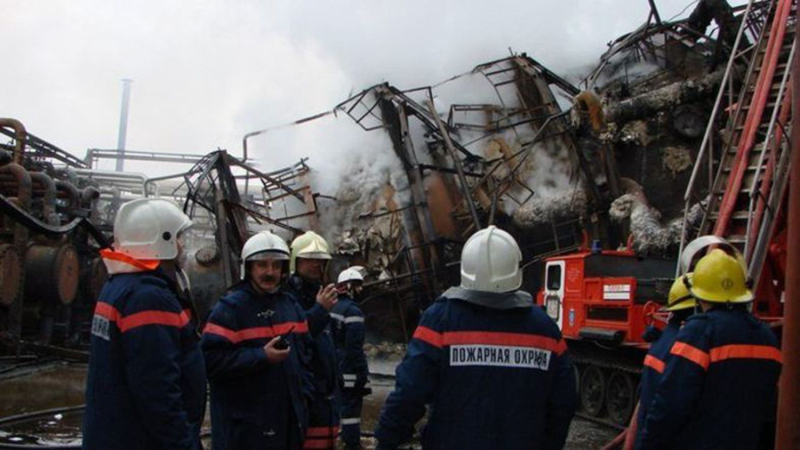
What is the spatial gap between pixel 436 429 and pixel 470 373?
0.28m

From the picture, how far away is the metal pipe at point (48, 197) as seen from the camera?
12273 millimetres

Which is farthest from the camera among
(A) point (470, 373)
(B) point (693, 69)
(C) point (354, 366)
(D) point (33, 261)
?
(B) point (693, 69)

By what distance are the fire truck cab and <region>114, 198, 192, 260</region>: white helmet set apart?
6.69 metres

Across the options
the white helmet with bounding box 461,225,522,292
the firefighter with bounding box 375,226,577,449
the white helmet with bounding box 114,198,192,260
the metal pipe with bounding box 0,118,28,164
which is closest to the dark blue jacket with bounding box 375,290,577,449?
the firefighter with bounding box 375,226,577,449

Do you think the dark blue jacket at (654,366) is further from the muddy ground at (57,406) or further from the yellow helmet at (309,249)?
the muddy ground at (57,406)

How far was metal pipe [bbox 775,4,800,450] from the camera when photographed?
10.7 ft

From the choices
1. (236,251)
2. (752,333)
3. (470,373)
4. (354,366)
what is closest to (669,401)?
(752,333)

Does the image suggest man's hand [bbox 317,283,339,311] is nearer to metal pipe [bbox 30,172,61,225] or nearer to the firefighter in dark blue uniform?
the firefighter in dark blue uniform

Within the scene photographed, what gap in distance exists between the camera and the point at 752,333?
3311 mm

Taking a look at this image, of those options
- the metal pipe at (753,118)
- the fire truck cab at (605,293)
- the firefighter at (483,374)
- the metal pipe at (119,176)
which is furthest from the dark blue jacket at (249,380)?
the metal pipe at (119,176)

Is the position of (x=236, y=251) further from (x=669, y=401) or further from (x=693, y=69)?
(x=669, y=401)

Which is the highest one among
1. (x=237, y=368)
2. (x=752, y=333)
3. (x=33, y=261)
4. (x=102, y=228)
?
(x=102, y=228)

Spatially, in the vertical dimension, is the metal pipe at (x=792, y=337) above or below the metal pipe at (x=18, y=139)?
below

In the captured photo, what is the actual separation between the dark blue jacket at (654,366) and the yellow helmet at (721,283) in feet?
1.16
